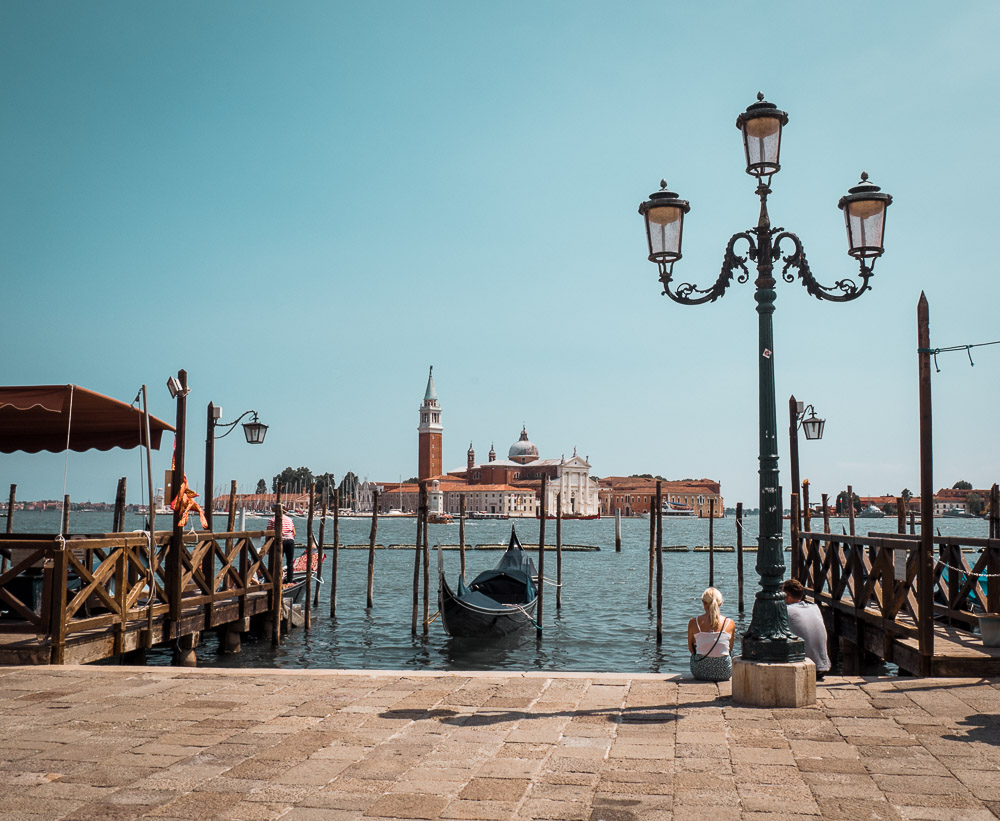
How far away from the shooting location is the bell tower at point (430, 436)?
125312 mm

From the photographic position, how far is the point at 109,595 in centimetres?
909

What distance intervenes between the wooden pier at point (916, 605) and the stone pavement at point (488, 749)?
742mm

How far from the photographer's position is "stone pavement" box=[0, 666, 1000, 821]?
3.81 metres

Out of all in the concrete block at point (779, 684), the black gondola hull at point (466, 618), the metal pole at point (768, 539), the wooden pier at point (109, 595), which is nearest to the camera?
the concrete block at point (779, 684)

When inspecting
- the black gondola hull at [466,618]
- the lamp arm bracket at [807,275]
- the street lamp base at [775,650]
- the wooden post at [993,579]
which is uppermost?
the lamp arm bracket at [807,275]

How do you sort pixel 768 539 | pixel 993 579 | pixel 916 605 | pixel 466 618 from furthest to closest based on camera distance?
pixel 466 618, pixel 916 605, pixel 993 579, pixel 768 539

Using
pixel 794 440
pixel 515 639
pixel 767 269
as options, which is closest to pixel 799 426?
pixel 794 440

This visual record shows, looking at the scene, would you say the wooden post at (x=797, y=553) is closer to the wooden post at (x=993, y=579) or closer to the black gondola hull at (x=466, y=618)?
the black gondola hull at (x=466, y=618)

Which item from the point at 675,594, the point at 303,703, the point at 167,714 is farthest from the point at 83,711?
the point at 675,594

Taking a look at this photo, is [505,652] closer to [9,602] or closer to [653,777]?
[9,602]

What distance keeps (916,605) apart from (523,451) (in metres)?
129

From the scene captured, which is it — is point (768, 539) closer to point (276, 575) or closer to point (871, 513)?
point (276, 575)

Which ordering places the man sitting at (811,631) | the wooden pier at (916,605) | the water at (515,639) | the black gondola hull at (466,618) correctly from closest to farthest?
the man sitting at (811,631) < the wooden pier at (916,605) < the water at (515,639) < the black gondola hull at (466,618)

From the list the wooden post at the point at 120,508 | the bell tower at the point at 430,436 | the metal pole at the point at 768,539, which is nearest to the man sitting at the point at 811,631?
the metal pole at the point at 768,539
